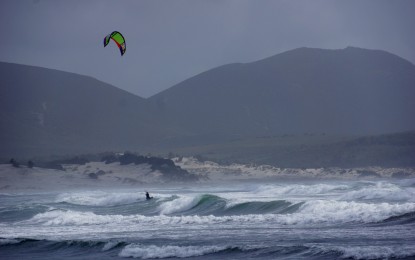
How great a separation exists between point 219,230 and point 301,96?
138 m

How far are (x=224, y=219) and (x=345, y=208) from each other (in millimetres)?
4014

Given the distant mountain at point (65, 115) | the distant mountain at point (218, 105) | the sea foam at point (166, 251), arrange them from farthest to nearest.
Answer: the distant mountain at point (218, 105) < the distant mountain at point (65, 115) < the sea foam at point (166, 251)

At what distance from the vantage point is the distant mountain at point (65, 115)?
10775cm

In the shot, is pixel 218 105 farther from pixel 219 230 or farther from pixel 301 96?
pixel 219 230

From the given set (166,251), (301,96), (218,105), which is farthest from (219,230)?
(301,96)

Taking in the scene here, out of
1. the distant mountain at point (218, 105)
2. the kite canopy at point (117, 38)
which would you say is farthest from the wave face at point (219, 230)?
the distant mountain at point (218, 105)

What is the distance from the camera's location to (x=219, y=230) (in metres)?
26.2

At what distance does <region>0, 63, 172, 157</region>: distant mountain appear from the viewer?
108 m

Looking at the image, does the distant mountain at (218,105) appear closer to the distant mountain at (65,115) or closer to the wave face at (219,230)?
the distant mountain at (65,115)

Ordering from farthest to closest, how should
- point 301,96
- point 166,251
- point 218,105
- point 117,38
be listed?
point 301,96 → point 218,105 → point 117,38 → point 166,251

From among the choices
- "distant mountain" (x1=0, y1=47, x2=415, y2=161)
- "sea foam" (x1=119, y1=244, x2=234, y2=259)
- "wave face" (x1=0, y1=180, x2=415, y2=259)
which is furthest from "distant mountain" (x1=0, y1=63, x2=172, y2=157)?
"sea foam" (x1=119, y1=244, x2=234, y2=259)

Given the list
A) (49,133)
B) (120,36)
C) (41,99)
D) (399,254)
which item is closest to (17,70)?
(41,99)

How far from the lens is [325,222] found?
1040 inches

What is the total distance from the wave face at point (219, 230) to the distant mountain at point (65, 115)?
63516 mm
